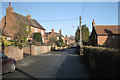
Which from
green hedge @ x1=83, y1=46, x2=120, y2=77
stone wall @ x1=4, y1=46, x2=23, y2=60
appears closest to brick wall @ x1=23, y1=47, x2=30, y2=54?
stone wall @ x1=4, y1=46, x2=23, y2=60

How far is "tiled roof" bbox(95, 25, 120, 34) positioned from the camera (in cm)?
3908

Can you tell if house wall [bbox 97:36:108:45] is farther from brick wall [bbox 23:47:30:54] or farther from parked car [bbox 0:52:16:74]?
parked car [bbox 0:52:16:74]

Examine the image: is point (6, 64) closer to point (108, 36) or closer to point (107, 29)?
point (108, 36)

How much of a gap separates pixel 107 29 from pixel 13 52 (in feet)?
109

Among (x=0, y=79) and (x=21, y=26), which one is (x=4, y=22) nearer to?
(x=21, y=26)

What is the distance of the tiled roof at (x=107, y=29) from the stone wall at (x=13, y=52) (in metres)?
29.1

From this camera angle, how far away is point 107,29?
40969mm

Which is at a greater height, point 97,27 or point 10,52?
point 97,27

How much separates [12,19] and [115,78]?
3735cm

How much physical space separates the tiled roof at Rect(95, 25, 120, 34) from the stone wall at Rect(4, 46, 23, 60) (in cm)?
2912

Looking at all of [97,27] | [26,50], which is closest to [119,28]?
[97,27]

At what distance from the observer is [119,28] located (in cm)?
3909

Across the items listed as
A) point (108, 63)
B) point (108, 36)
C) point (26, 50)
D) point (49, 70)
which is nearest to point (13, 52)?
point (49, 70)

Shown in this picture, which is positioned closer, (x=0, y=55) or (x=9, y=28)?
(x=0, y=55)
